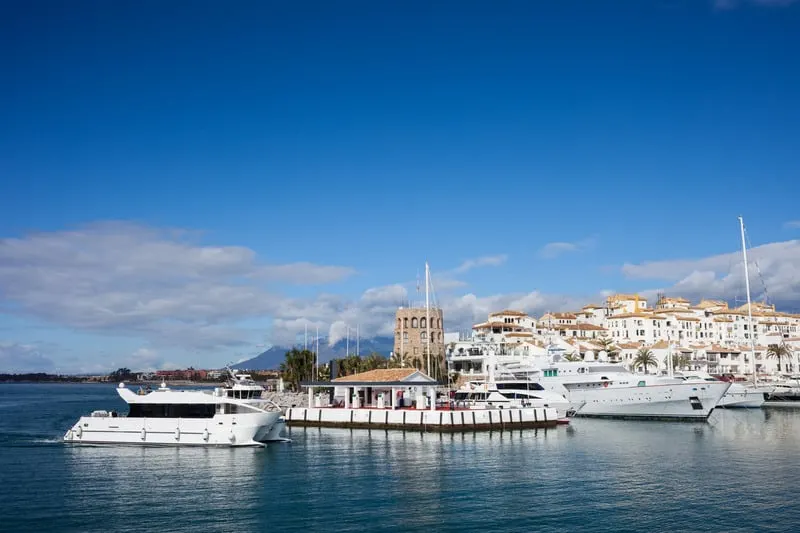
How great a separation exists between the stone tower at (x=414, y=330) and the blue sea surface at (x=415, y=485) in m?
60.8

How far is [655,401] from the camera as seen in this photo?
245 feet

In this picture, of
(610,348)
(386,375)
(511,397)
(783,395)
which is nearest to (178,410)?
(386,375)

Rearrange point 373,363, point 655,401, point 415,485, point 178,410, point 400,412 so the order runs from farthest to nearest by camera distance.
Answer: point 373,363 → point 655,401 → point 400,412 → point 178,410 → point 415,485

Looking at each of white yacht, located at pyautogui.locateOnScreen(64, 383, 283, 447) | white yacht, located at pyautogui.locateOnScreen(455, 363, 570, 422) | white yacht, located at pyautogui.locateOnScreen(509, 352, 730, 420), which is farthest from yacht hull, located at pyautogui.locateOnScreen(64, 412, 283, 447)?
white yacht, located at pyautogui.locateOnScreen(509, 352, 730, 420)

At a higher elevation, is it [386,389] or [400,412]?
[386,389]

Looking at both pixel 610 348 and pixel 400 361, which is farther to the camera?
pixel 610 348

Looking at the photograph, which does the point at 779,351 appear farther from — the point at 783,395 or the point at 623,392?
the point at 623,392

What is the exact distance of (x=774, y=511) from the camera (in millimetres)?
30781

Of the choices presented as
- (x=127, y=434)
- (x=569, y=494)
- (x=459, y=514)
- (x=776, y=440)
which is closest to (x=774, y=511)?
(x=569, y=494)

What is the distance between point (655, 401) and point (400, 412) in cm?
2873

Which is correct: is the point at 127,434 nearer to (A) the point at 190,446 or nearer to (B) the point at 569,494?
(A) the point at 190,446

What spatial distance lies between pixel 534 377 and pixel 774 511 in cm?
5598

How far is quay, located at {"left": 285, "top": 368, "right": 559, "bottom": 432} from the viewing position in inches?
2464

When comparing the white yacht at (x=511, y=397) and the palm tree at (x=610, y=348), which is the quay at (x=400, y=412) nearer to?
the white yacht at (x=511, y=397)
